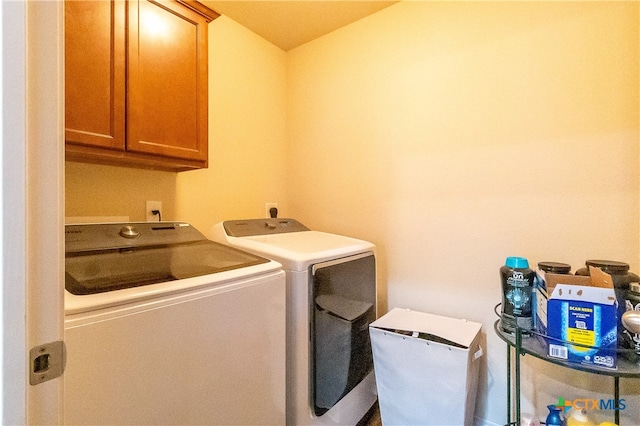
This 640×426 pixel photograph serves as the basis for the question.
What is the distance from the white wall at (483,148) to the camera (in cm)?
130

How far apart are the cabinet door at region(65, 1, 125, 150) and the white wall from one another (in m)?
1.31

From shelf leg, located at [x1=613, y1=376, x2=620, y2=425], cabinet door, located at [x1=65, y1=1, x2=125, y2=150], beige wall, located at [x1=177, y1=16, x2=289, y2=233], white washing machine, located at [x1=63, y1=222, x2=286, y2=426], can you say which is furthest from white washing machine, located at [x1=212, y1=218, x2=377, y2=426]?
shelf leg, located at [x1=613, y1=376, x2=620, y2=425]

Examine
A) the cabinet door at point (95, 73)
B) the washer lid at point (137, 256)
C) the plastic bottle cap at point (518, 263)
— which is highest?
the cabinet door at point (95, 73)

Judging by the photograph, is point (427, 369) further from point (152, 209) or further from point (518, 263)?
point (152, 209)

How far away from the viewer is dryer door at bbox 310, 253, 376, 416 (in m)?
1.33

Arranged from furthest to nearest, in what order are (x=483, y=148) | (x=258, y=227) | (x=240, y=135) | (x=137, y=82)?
(x=240, y=135) < (x=258, y=227) < (x=483, y=148) < (x=137, y=82)

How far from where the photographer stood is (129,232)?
1.28 m

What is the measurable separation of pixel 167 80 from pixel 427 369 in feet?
5.70

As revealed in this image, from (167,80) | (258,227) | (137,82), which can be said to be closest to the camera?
(137,82)

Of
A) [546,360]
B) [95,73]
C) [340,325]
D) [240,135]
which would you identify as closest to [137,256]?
[95,73]

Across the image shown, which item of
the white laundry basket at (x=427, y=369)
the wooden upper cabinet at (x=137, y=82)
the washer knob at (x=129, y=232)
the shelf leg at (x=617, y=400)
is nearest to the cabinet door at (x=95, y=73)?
the wooden upper cabinet at (x=137, y=82)

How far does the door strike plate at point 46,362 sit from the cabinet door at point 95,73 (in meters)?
0.88

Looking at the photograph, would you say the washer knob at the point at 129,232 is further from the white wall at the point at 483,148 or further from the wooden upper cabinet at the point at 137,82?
the white wall at the point at 483,148

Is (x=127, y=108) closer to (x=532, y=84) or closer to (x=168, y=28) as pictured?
(x=168, y=28)
